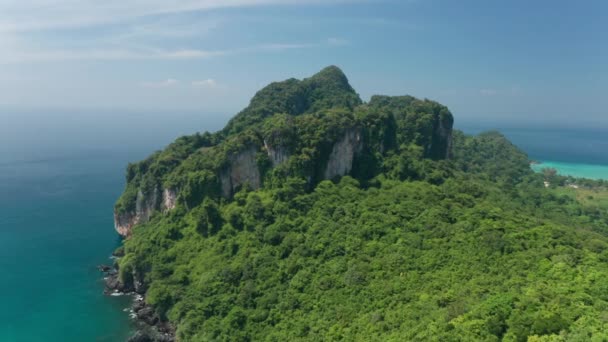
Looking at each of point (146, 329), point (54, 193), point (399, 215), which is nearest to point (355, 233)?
point (399, 215)

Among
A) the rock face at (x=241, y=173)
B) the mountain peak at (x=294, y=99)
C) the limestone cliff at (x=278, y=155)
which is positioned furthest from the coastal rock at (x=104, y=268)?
the mountain peak at (x=294, y=99)

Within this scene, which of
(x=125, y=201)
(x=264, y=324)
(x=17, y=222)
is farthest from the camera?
(x=17, y=222)

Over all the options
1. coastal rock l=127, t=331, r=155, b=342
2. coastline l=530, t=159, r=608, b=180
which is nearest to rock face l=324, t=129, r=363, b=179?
coastal rock l=127, t=331, r=155, b=342

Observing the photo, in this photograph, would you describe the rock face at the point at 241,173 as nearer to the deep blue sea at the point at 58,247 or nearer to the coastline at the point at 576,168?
the deep blue sea at the point at 58,247

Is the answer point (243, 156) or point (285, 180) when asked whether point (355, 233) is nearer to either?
point (285, 180)

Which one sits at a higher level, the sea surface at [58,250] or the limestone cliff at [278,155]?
the limestone cliff at [278,155]

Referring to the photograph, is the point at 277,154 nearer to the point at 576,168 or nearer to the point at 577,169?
the point at 577,169

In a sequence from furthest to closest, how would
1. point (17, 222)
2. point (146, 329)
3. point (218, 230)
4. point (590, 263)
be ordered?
1. point (17, 222)
2. point (218, 230)
3. point (146, 329)
4. point (590, 263)

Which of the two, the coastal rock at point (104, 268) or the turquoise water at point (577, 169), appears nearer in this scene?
the coastal rock at point (104, 268)
